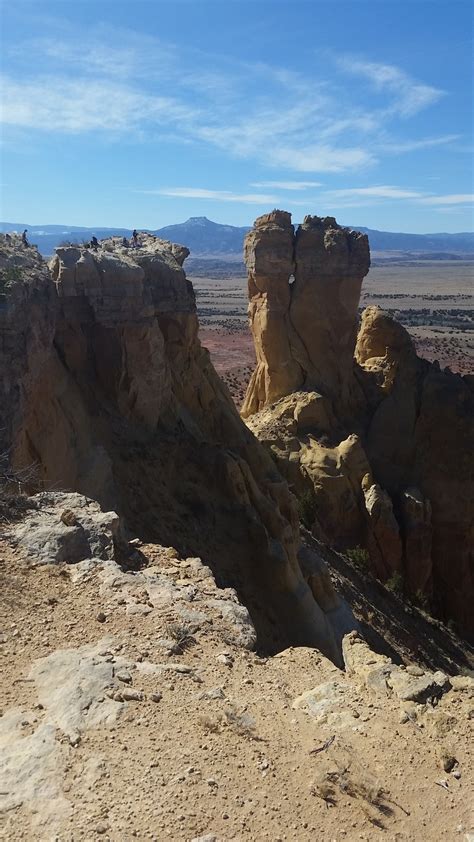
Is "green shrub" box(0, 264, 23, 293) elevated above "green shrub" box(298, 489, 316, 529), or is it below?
above

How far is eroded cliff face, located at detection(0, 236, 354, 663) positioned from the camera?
1518 centimetres

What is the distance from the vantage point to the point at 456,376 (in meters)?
32.1

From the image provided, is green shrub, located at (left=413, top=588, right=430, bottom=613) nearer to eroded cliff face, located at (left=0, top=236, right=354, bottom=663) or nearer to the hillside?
the hillside

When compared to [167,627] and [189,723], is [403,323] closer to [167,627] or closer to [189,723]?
[167,627]

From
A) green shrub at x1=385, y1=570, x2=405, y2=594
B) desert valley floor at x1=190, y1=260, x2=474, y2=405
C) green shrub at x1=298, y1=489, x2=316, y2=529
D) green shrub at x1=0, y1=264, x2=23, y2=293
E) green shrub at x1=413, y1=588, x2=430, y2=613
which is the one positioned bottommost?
green shrub at x1=413, y1=588, x2=430, y2=613

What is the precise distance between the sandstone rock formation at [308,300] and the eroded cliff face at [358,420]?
5 centimetres

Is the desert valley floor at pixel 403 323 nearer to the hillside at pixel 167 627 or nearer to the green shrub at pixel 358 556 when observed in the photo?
the green shrub at pixel 358 556

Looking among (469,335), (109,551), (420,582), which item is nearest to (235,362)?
(469,335)

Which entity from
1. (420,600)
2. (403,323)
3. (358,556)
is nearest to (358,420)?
(358,556)

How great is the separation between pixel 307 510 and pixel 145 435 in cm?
1099

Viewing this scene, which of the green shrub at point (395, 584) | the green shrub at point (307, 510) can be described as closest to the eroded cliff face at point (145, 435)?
the green shrub at point (307, 510)

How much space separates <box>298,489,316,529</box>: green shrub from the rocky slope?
57.2ft

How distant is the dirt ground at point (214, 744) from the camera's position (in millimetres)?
5738

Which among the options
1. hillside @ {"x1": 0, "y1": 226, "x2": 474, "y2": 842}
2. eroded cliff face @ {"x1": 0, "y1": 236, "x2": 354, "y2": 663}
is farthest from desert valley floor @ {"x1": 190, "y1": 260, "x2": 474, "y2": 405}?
hillside @ {"x1": 0, "y1": 226, "x2": 474, "y2": 842}
